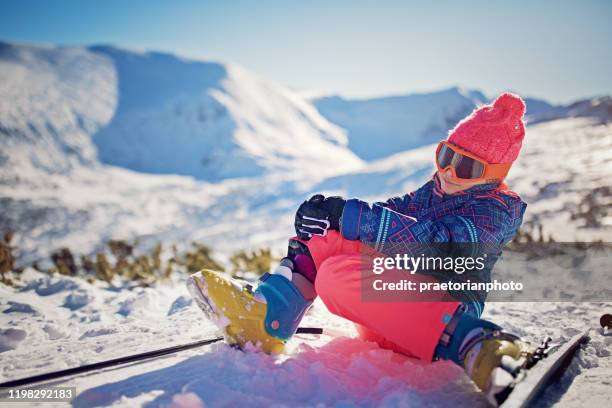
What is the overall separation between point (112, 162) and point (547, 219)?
19.6 metres

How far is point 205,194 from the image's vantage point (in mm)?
15852

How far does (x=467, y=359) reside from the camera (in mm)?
1438

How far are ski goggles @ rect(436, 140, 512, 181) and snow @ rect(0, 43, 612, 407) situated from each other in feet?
2.76

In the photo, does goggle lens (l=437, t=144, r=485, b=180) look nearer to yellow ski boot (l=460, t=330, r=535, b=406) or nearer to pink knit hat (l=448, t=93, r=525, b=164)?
pink knit hat (l=448, t=93, r=525, b=164)

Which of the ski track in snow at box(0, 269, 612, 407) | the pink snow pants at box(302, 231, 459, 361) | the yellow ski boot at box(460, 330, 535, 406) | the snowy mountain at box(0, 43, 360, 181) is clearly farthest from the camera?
the snowy mountain at box(0, 43, 360, 181)

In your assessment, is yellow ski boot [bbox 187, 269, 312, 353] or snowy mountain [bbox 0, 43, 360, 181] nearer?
yellow ski boot [bbox 187, 269, 312, 353]

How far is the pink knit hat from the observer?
6.22 feet

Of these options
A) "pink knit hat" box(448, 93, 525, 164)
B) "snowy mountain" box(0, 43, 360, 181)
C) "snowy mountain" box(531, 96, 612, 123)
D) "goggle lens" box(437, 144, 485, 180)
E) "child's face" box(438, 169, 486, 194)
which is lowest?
"snowy mountain" box(0, 43, 360, 181)

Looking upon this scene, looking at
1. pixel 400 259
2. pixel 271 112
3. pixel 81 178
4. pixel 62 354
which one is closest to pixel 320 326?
pixel 400 259

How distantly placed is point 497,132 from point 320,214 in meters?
0.91

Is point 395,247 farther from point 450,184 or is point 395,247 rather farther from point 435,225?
point 450,184

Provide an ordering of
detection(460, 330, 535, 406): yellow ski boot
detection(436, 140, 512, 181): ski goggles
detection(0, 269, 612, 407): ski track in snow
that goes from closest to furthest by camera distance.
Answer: detection(460, 330, 535, 406): yellow ski boot
detection(0, 269, 612, 407): ski track in snow
detection(436, 140, 512, 181): ski goggles

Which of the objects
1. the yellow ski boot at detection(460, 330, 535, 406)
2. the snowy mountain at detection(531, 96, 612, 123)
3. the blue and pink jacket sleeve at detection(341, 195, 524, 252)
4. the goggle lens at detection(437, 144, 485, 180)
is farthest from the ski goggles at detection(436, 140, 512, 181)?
the snowy mountain at detection(531, 96, 612, 123)

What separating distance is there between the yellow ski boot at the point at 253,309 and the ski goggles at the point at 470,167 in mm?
919
